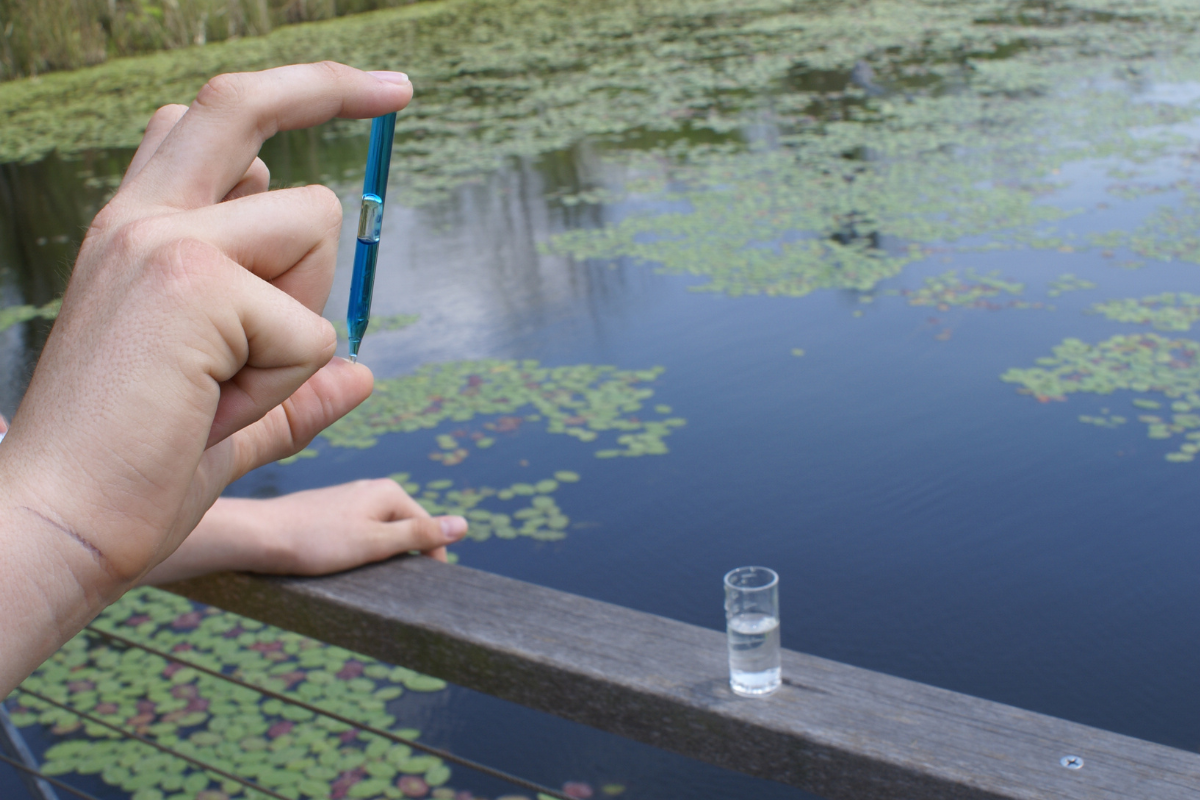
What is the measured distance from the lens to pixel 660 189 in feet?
17.7

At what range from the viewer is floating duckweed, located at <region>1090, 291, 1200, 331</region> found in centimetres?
338

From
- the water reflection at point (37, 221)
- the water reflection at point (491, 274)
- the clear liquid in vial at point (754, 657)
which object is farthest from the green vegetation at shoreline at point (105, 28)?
the clear liquid in vial at point (754, 657)

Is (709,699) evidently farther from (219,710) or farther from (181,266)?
(219,710)

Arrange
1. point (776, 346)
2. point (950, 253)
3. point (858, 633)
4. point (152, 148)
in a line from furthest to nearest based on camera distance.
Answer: point (950, 253), point (776, 346), point (858, 633), point (152, 148)

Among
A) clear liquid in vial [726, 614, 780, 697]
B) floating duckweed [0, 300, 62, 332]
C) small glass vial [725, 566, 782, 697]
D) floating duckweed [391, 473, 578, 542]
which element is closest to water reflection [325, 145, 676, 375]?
floating duckweed [391, 473, 578, 542]

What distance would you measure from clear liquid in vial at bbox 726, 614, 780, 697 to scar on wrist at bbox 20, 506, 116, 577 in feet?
1.59

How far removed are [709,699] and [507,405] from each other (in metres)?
2.68

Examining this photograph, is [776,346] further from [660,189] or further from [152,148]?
[152,148]

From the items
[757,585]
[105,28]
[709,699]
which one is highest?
[105,28]

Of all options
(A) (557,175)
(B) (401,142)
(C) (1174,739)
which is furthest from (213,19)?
(C) (1174,739)

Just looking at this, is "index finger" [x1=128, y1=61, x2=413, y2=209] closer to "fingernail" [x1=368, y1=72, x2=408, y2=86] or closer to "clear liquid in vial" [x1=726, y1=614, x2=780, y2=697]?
"fingernail" [x1=368, y1=72, x2=408, y2=86]

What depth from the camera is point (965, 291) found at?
383 cm

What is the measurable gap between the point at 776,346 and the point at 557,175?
105 inches

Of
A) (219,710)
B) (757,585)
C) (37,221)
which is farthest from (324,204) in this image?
(37,221)
